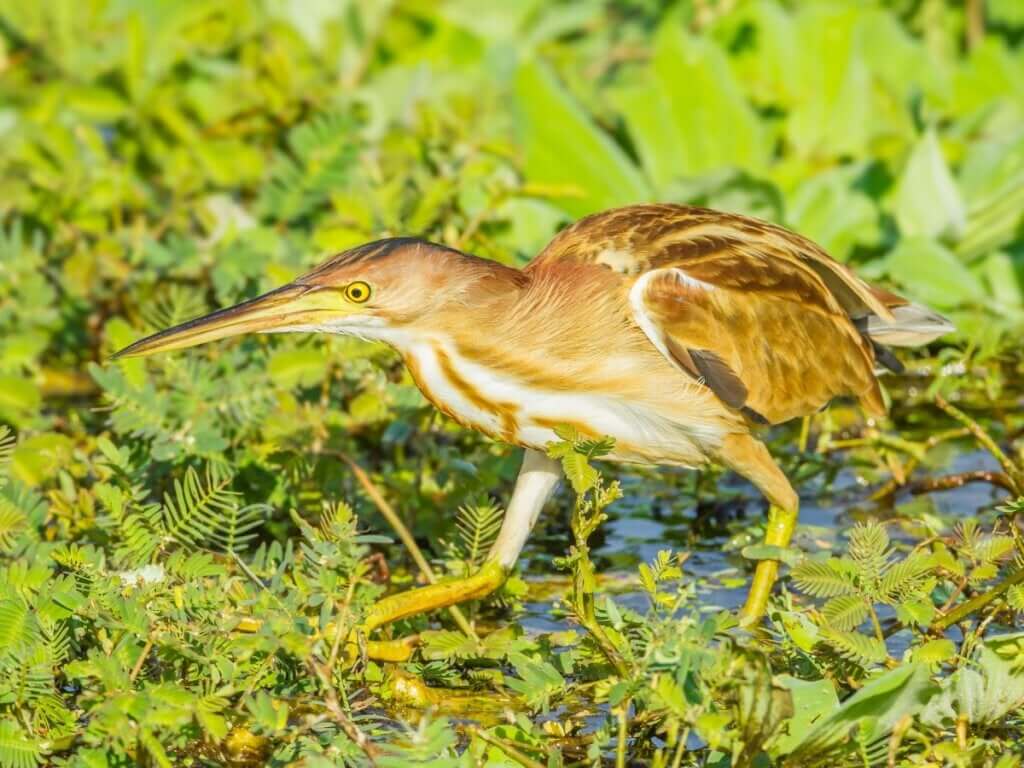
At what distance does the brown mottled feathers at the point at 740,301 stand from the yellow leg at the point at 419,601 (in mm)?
700

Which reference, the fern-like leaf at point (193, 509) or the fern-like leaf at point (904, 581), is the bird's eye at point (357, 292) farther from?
the fern-like leaf at point (904, 581)

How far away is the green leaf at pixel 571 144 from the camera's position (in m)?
6.57

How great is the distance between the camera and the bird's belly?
12.6 feet

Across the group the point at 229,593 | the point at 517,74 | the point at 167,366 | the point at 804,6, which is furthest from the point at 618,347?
the point at 804,6

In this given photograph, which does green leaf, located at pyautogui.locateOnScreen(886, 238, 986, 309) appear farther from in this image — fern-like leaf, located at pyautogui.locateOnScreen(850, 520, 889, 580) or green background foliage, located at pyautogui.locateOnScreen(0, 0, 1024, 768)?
fern-like leaf, located at pyautogui.locateOnScreen(850, 520, 889, 580)

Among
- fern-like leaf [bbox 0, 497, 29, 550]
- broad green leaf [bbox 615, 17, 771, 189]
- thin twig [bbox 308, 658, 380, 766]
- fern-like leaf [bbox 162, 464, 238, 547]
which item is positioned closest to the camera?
thin twig [bbox 308, 658, 380, 766]

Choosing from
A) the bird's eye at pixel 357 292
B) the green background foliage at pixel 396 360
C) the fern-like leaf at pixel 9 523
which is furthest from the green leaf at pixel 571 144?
the fern-like leaf at pixel 9 523

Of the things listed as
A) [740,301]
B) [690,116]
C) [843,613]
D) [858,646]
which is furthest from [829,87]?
[858,646]

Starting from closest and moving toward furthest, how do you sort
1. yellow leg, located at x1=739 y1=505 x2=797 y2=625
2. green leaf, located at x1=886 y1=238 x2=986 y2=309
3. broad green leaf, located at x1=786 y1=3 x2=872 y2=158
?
yellow leg, located at x1=739 y1=505 x2=797 y2=625 < green leaf, located at x1=886 y1=238 x2=986 y2=309 < broad green leaf, located at x1=786 y1=3 x2=872 y2=158

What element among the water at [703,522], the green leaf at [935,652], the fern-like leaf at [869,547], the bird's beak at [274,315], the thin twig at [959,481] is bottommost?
the water at [703,522]

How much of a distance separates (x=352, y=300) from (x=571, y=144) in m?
3.01

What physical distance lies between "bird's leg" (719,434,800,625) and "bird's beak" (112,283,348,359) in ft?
3.33

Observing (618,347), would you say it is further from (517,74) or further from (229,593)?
(517,74)

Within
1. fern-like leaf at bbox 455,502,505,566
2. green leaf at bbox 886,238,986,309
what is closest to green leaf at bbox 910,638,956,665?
fern-like leaf at bbox 455,502,505,566
